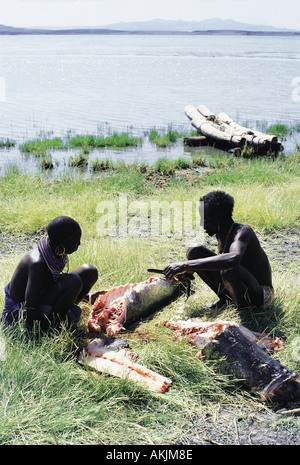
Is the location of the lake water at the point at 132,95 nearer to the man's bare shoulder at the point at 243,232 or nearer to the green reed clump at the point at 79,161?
the green reed clump at the point at 79,161

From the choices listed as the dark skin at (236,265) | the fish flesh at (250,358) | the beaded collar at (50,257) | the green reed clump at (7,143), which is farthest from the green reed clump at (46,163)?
the fish flesh at (250,358)

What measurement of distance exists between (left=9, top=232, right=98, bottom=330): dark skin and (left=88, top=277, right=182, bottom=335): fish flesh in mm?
372

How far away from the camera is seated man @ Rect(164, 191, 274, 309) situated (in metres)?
3.80

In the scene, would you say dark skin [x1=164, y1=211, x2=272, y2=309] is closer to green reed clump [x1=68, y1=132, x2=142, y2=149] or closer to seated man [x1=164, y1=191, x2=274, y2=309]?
seated man [x1=164, y1=191, x2=274, y2=309]

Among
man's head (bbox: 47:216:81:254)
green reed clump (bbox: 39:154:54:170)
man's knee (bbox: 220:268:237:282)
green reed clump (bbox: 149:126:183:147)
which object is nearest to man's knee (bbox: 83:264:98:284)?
man's head (bbox: 47:216:81:254)

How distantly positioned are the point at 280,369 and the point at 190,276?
4.33ft

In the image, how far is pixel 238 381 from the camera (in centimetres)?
330

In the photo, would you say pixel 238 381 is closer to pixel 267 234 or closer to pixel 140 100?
pixel 267 234

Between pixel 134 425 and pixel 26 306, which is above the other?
pixel 26 306

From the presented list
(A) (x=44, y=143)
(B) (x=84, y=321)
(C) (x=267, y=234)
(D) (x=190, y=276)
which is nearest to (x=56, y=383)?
(B) (x=84, y=321)

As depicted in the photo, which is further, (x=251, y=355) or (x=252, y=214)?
(x=252, y=214)

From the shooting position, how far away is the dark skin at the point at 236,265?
3797 millimetres

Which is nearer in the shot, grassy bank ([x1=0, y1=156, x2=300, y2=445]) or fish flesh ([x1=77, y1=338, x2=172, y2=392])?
Result: grassy bank ([x1=0, y1=156, x2=300, y2=445])

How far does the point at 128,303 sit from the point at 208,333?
2.42 ft
